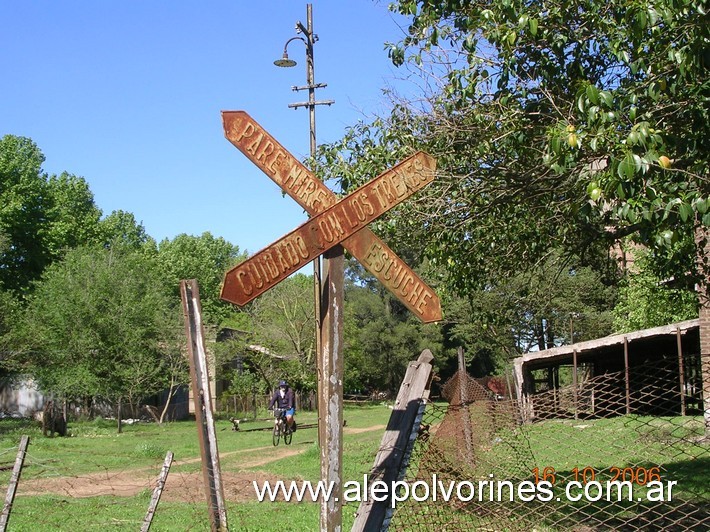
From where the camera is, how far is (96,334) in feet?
116

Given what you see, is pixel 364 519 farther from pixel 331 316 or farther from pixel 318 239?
pixel 318 239

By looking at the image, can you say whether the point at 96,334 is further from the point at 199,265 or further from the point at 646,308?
the point at 199,265

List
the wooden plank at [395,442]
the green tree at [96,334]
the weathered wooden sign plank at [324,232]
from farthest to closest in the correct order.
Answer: the green tree at [96,334], the wooden plank at [395,442], the weathered wooden sign plank at [324,232]

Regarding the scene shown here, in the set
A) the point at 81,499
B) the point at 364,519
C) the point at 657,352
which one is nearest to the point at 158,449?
the point at 81,499

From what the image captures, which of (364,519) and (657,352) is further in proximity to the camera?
(657,352)

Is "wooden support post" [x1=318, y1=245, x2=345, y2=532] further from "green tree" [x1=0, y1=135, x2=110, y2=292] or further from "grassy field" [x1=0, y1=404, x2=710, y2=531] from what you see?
"green tree" [x1=0, y1=135, x2=110, y2=292]

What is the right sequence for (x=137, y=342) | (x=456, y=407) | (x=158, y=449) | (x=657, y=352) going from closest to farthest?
(x=456, y=407) < (x=158, y=449) < (x=657, y=352) < (x=137, y=342)

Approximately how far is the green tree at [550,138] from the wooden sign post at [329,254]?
1.72m

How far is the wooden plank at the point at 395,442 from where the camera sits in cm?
413

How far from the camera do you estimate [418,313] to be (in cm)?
423

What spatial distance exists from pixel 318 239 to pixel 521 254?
6.50 metres

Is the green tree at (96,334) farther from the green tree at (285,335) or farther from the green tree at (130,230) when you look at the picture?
the green tree at (130,230)

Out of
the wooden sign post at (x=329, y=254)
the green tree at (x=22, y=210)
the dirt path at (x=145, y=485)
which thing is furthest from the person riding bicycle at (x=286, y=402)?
the green tree at (x=22, y=210)
